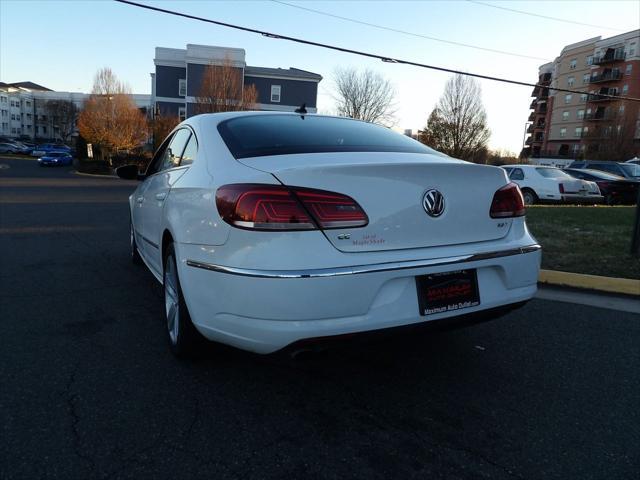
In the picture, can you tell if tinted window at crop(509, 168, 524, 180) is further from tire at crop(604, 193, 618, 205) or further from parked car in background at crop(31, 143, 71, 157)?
parked car in background at crop(31, 143, 71, 157)

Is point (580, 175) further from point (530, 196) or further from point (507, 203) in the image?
point (507, 203)

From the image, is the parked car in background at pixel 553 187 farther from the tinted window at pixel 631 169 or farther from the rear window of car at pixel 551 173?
the tinted window at pixel 631 169

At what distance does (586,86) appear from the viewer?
71.4m

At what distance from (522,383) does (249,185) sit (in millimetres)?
1984

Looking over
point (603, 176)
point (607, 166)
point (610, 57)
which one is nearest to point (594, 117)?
point (610, 57)

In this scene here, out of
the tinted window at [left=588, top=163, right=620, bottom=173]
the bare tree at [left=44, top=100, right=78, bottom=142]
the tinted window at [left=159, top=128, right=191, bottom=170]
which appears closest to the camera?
the tinted window at [left=159, top=128, right=191, bottom=170]

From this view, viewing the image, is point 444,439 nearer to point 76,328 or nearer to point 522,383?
point 522,383

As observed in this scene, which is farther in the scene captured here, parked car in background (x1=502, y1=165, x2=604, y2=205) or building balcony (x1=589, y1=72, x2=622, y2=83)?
building balcony (x1=589, y1=72, x2=622, y2=83)

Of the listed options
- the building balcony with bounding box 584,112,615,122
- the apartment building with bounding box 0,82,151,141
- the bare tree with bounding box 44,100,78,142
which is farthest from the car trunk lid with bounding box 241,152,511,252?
the apartment building with bounding box 0,82,151,141

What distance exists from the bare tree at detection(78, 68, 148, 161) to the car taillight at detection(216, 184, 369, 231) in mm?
35816

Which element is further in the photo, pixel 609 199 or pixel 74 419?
pixel 609 199

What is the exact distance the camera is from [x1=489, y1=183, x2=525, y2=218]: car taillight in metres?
2.64

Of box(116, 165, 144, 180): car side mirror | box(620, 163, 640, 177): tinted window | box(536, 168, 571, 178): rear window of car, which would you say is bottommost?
box(116, 165, 144, 180): car side mirror

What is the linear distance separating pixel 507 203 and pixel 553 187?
43.4 feet
